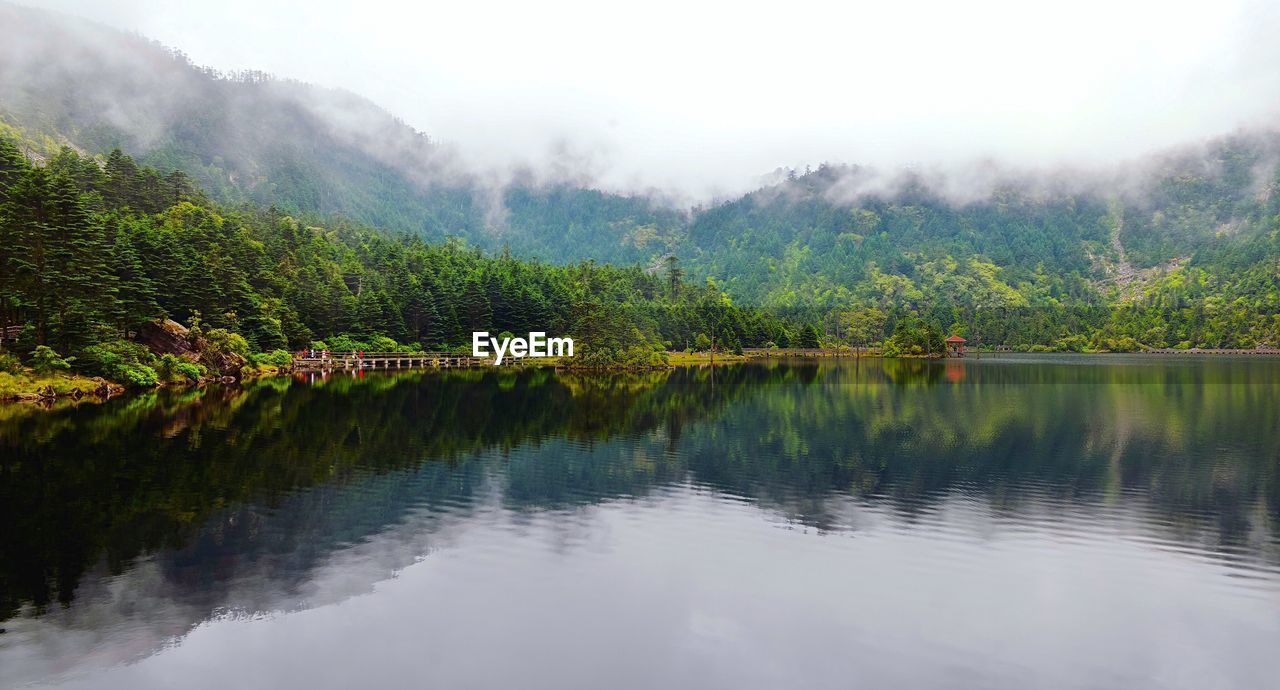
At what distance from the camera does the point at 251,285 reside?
95.2m

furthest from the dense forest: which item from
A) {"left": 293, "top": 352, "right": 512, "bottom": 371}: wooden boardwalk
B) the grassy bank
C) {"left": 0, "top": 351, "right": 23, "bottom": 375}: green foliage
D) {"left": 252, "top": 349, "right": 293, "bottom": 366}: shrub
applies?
{"left": 293, "top": 352, "right": 512, "bottom": 371}: wooden boardwalk

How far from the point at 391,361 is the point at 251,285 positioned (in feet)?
72.0

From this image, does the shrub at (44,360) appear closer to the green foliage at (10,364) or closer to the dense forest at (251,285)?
the green foliage at (10,364)

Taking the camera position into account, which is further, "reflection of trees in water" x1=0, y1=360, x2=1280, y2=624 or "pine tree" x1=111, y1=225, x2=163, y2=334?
"pine tree" x1=111, y1=225, x2=163, y2=334

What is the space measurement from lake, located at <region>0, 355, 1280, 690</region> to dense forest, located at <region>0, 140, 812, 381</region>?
19.7 meters


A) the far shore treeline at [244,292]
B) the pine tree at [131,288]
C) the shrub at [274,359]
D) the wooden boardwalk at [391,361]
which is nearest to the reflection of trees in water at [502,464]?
the far shore treeline at [244,292]

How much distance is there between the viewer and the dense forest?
52.8 metres

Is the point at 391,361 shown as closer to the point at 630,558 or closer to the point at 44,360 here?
the point at 44,360

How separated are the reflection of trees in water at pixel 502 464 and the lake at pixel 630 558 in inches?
7.6

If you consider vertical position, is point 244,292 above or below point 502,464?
above

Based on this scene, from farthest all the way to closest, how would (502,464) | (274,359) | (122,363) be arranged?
(274,359), (122,363), (502,464)

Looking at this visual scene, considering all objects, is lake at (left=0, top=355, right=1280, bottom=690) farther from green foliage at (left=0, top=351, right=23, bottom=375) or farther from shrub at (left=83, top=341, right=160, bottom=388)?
shrub at (left=83, top=341, right=160, bottom=388)

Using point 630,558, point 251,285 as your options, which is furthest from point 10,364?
point 630,558

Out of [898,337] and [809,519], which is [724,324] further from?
[809,519]
